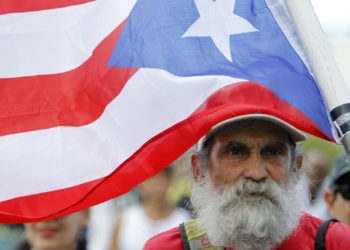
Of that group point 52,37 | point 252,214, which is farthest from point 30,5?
point 252,214

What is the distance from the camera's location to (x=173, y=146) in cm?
243

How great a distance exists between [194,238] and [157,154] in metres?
0.71

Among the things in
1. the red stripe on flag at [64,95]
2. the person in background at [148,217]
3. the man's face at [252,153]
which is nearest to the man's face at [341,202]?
the person in background at [148,217]

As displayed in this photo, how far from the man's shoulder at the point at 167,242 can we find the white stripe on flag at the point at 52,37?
3.23ft

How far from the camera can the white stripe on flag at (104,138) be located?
7.89 feet

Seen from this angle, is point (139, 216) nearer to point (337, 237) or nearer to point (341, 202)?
point (341, 202)

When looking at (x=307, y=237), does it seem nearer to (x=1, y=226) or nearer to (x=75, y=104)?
(x=75, y=104)

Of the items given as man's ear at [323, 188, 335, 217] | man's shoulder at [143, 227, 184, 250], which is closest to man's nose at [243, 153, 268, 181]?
man's shoulder at [143, 227, 184, 250]

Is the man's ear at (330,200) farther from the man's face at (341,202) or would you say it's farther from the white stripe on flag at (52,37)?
the white stripe on flag at (52,37)

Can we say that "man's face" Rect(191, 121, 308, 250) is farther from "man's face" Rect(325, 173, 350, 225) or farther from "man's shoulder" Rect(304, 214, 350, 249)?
"man's face" Rect(325, 173, 350, 225)

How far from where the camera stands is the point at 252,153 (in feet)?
8.89

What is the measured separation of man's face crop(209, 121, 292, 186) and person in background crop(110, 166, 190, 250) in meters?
1.93

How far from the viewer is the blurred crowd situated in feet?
12.2

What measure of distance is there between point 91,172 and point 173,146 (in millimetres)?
337
